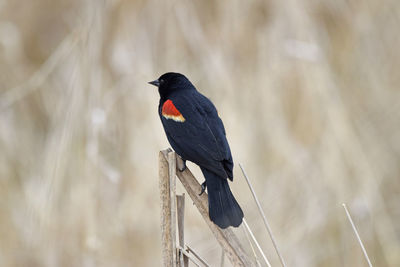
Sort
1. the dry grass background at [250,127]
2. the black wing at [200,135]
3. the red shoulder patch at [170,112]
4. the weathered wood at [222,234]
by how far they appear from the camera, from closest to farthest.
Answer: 1. the weathered wood at [222,234]
2. the black wing at [200,135]
3. the red shoulder patch at [170,112]
4. the dry grass background at [250,127]

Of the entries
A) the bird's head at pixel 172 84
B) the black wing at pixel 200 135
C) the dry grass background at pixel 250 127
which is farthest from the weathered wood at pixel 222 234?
the dry grass background at pixel 250 127

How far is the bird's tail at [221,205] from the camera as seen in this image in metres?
1.30

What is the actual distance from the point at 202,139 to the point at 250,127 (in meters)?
1.11

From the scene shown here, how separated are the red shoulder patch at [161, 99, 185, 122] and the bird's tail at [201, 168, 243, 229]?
25 cm

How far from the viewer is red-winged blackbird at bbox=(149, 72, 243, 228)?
1545mm

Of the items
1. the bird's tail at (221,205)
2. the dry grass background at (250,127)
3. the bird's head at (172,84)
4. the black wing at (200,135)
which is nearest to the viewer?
the bird's tail at (221,205)

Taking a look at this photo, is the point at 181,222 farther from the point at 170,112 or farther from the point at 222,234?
the point at 170,112

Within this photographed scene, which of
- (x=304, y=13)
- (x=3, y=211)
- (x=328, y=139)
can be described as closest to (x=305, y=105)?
(x=328, y=139)

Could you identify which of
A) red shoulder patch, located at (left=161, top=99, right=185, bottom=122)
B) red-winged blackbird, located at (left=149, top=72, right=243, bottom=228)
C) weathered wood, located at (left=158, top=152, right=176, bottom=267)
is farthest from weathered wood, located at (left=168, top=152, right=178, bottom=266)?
red shoulder patch, located at (left=161, top=99, right=185, bottom=122)

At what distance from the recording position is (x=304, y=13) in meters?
2.64

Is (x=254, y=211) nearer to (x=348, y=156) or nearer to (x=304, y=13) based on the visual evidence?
(x=348, y=156)

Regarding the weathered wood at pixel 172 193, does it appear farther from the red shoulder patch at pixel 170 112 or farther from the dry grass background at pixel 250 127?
the dry grass background at pixel 250 127

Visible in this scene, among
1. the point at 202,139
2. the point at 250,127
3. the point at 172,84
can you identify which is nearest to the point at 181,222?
the point at 202,139

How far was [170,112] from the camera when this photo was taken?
6.24ft
